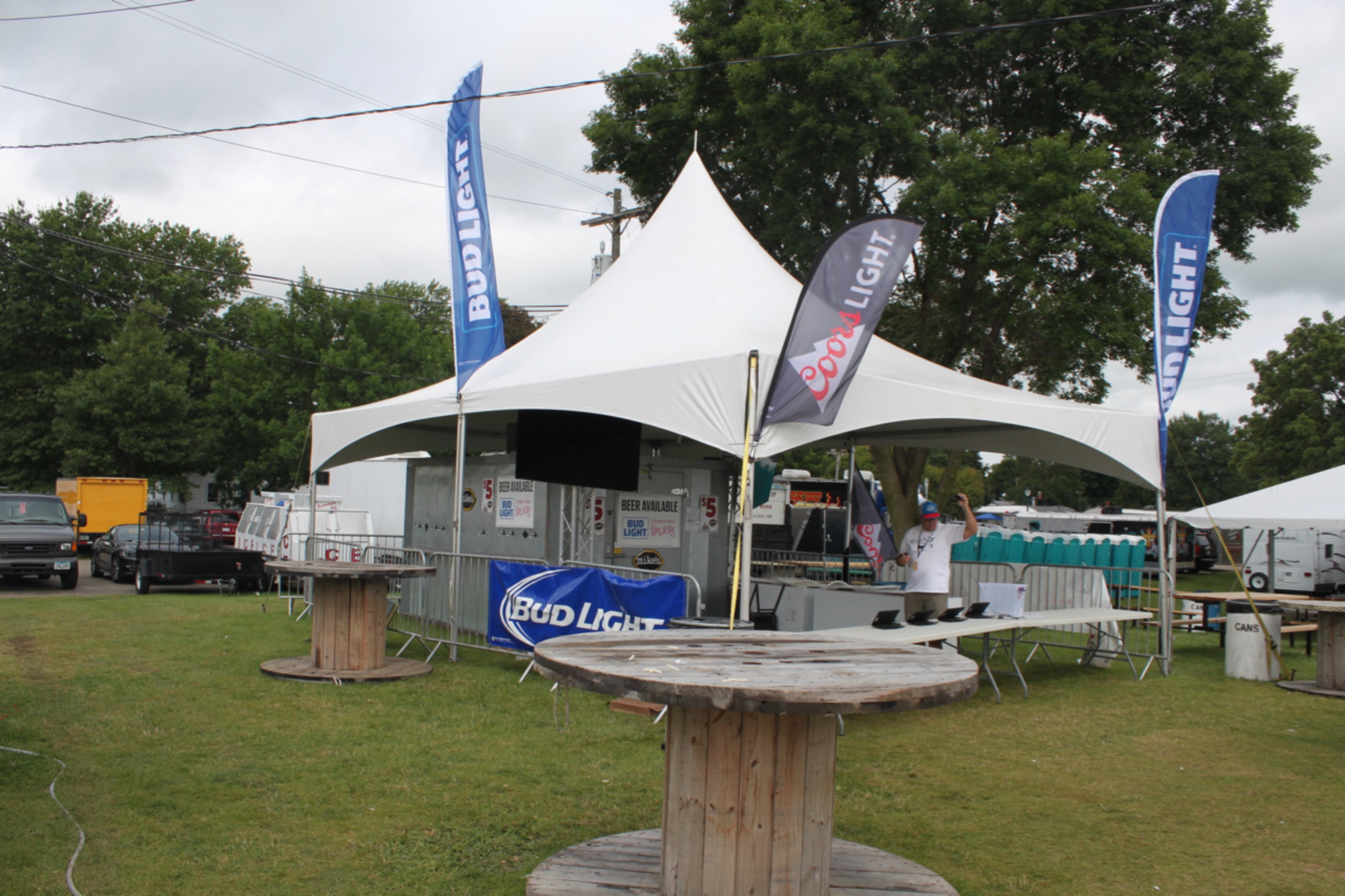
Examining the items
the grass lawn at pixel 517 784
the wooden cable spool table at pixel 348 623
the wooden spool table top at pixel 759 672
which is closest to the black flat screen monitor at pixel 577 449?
the wooden cable spool table at pixel 348 623

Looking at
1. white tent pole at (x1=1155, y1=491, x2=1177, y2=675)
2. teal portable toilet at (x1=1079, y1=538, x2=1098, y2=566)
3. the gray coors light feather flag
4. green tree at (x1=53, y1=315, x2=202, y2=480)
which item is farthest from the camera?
green tree at (x1=53, y1=315, x2=202, y2=480)

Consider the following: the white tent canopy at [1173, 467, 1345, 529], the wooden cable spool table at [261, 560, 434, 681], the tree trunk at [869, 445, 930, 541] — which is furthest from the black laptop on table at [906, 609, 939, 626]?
the tree trunk at [869, 445, 930, 541]

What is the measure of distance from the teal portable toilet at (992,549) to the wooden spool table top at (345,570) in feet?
47.8

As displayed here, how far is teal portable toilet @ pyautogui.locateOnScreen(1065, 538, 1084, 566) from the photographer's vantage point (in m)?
21.5

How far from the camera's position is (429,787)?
573cm

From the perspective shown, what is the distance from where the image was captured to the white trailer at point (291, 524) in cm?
1803

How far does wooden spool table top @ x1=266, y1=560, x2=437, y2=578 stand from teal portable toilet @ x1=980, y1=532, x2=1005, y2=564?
14.6 metres

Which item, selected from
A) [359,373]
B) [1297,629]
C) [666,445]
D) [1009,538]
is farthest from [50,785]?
[359,373]

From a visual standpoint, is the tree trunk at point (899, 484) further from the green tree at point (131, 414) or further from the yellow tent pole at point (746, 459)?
the green tree at point (131, 414)

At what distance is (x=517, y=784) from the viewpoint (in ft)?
19.3

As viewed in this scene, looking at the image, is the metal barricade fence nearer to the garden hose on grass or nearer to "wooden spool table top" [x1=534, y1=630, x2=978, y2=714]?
"wooden spool table top" [x1=534, y1=630, x2=978, y2=714]

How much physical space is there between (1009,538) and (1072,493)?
63.3 meters

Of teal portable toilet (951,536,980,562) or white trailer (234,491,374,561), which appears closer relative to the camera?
white trailer (234,491,374,561)

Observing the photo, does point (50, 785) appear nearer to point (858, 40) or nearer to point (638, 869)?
point (638, 869)
